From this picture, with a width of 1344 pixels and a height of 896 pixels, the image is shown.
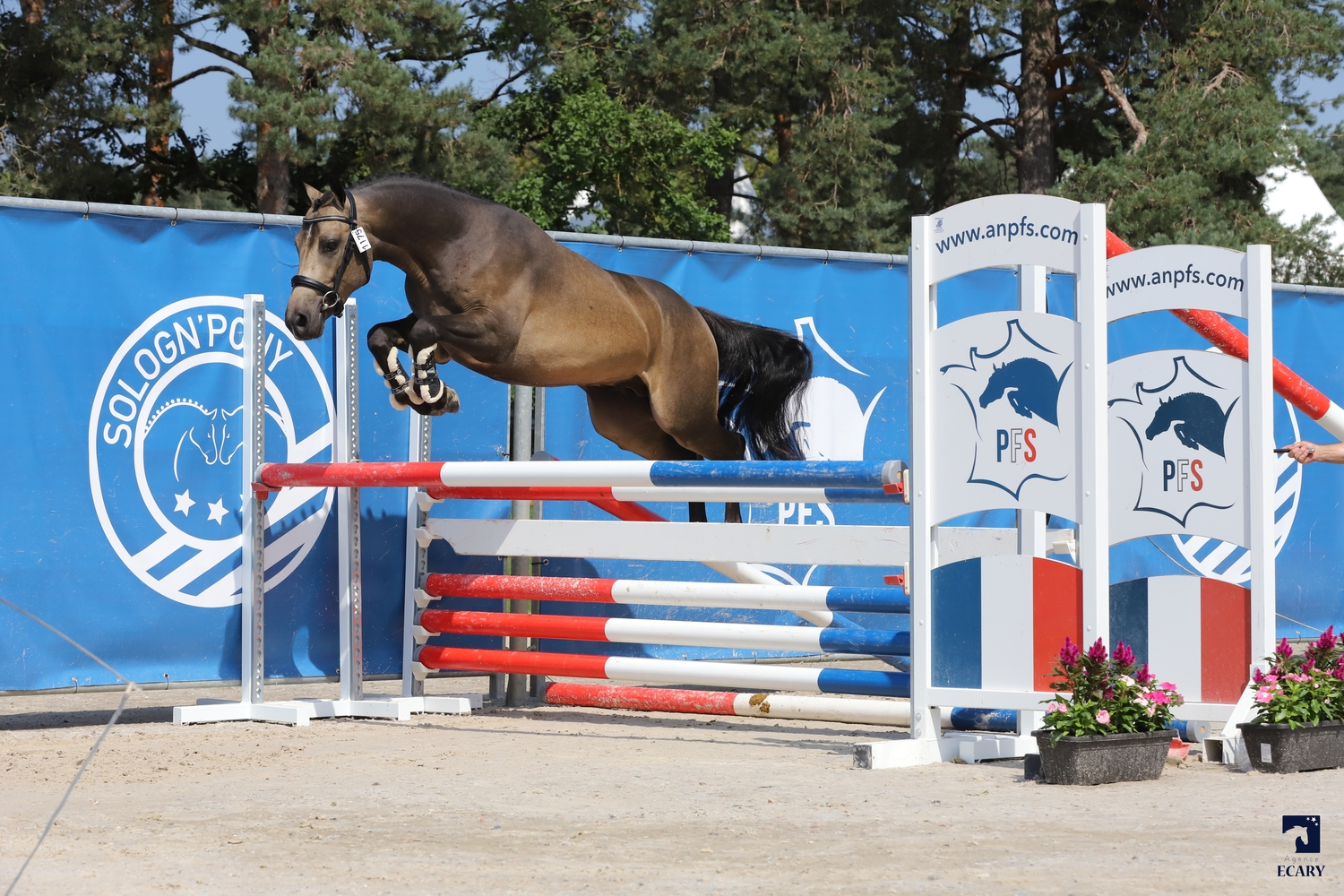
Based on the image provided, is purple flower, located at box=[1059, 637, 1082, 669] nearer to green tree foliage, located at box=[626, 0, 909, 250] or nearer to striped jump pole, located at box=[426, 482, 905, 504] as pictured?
striped jump pole, located at box=[426, 482, 905, 504]

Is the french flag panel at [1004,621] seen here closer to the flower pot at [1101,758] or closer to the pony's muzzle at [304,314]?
the flower pot at [1101,758]

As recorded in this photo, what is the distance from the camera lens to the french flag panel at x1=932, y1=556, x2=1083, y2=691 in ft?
16.1

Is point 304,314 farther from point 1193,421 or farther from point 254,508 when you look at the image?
point 1193,421

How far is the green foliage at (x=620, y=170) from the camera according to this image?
66.6ft

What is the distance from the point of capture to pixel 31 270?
19.9ft

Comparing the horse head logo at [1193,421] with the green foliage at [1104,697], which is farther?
the horse head logo at [1193,421]

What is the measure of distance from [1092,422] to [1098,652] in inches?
28.5

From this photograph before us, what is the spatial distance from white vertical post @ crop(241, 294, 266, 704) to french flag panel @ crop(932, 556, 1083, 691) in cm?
281

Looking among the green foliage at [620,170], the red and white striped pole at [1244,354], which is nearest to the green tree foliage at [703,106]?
the green foliage at [620,170]

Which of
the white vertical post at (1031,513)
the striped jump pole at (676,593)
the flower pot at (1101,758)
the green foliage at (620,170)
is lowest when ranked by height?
the flower pot at (1101,758)

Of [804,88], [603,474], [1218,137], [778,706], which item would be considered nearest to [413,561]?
[603,474]

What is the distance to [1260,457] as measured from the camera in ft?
16.2

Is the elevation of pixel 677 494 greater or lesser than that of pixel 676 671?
greater

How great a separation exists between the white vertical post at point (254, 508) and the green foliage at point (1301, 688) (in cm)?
379
